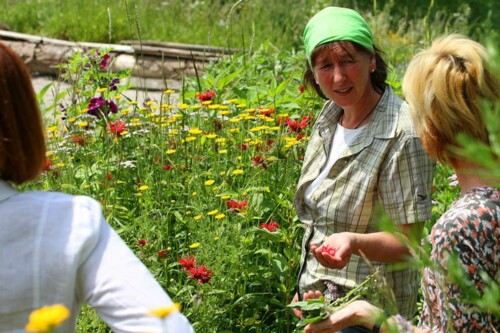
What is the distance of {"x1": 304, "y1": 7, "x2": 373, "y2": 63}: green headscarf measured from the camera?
284cm

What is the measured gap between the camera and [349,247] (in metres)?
2.56

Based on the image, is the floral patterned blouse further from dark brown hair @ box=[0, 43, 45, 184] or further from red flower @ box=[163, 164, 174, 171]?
red flower @ box=[163, 164, 174, 171]

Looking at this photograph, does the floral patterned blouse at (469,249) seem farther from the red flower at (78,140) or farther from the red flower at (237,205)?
the red flower at (78,140)

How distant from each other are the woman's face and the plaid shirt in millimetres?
81

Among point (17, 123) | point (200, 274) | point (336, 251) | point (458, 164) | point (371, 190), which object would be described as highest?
point (17, 123)

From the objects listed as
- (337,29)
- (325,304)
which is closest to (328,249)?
(325,304)

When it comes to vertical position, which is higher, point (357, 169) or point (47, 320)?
point (47, 320)

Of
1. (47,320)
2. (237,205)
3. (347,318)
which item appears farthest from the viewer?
(237,205)

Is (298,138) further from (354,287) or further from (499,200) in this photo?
(499,200)

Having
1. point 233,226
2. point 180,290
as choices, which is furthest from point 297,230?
point 180,290

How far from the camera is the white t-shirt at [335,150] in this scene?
2885 mm

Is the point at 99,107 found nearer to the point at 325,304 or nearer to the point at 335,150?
the point at 335,150

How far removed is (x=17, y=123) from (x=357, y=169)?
1.41 meters

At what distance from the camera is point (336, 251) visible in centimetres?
254
